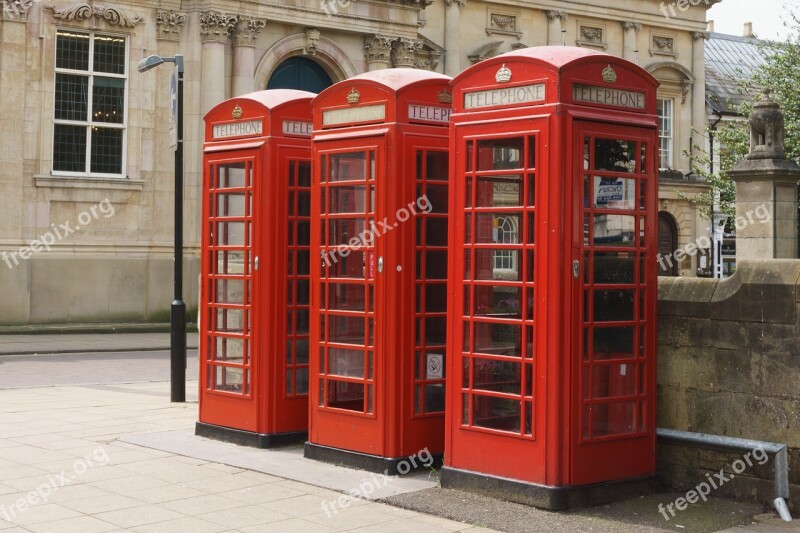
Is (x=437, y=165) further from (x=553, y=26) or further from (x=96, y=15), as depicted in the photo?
(x=553, y=26)

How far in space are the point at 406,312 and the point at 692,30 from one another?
38.5 m

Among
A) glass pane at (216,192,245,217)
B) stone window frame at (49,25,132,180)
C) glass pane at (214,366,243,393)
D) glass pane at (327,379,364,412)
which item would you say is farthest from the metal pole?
stone window frame at (49,25,132,180)

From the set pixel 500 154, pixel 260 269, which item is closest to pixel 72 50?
pixel 260 269

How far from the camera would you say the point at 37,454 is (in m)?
9.42

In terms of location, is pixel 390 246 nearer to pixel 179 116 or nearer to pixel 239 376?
pixel 239 376

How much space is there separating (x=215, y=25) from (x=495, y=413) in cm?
2220

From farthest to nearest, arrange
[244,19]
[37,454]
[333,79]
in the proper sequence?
[333,79]
[244,19]
[37,454]

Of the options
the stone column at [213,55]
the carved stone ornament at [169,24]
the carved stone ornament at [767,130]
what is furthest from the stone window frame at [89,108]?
the carved stone ornament at [767,130]

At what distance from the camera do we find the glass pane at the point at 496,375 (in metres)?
7.44

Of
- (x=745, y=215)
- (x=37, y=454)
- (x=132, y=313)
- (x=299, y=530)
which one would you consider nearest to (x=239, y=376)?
(x=37, y=454)

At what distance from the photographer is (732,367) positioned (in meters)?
7.54

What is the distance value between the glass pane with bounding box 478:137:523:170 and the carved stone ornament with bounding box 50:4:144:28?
803 inches

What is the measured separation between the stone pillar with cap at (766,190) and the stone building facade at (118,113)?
15012 mm

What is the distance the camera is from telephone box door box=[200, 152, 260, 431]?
32.2 feet
